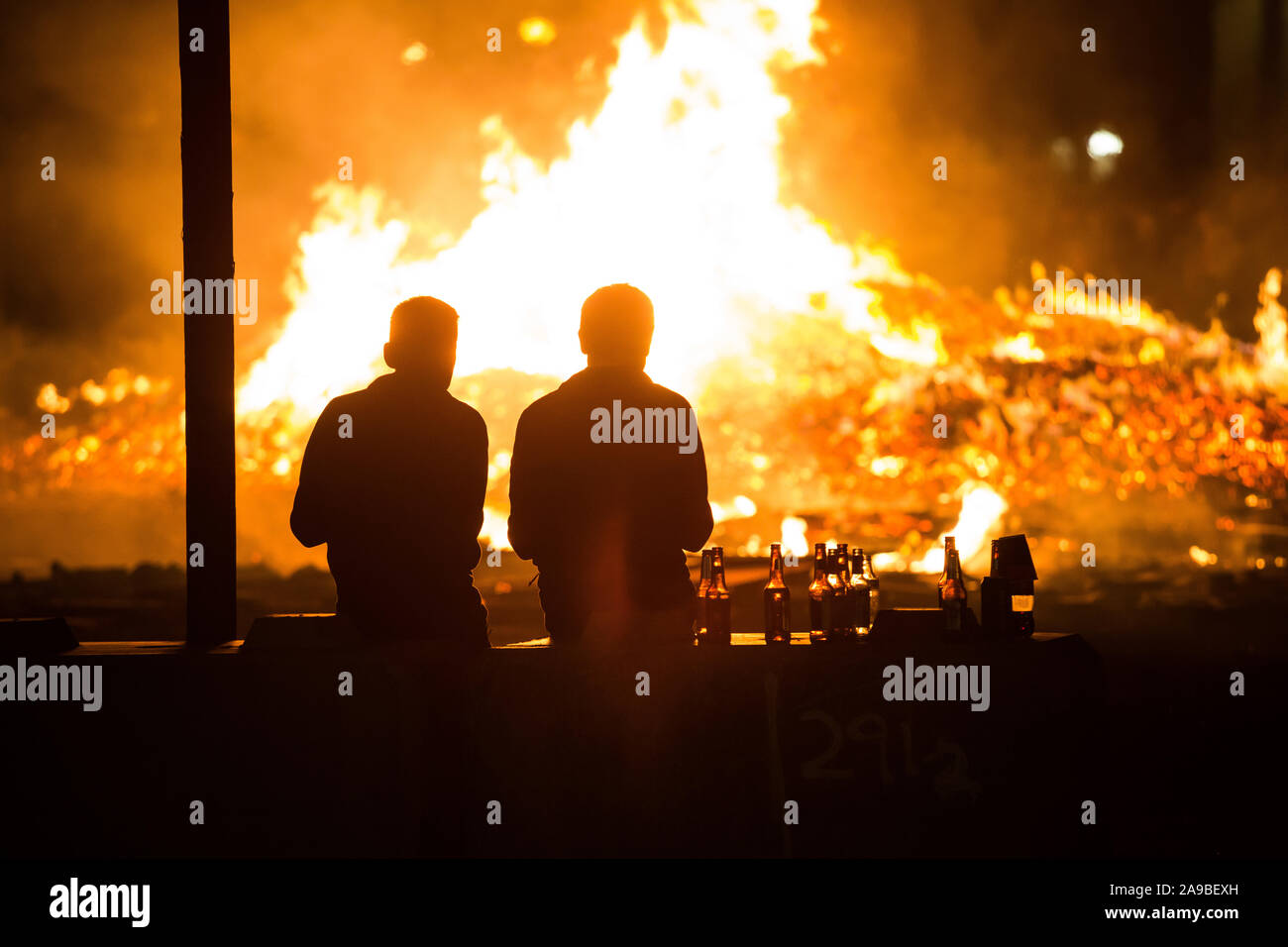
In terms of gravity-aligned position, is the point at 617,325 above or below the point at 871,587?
above

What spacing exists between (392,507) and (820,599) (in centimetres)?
137

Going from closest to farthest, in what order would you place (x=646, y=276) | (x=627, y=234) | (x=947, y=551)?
(x=947, y=551) → (x=627, y=234) → (x=646, y=276)

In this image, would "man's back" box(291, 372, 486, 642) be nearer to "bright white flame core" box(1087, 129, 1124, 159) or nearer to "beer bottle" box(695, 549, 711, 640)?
"beer bottle" box(695, 549, 711, 640)

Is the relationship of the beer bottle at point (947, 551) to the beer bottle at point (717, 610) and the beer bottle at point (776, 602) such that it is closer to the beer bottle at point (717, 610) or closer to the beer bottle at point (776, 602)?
the beer bottle at point (776, 602)

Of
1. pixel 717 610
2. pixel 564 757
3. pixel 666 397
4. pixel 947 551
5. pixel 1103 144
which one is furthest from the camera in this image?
pixel 1103 144

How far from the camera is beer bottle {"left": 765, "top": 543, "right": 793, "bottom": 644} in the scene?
10.4 ft

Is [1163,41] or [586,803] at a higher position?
[1163,41]

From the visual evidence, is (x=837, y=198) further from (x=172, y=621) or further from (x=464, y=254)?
(x=172, y=621)

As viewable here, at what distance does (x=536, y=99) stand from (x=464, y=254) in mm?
1580

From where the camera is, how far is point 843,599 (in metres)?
3.18

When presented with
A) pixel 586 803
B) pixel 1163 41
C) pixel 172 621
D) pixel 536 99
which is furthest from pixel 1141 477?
pixel 172 621

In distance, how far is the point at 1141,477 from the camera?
29.6 meters

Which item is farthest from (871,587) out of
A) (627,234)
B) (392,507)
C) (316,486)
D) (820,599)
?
(627,234)

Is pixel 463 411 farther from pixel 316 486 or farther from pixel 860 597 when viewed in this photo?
pixel 860 597
